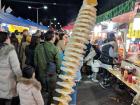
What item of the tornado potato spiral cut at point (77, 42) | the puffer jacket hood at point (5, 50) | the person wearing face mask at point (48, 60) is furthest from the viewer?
the person wearing face mask at point (48, 60)

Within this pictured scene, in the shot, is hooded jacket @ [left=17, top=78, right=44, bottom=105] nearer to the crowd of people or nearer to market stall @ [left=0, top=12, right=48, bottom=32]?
the crowd of people

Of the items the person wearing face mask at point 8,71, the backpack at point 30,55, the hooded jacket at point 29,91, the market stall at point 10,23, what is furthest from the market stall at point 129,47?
the market stall at point 10,23

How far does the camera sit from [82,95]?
9.80 meters

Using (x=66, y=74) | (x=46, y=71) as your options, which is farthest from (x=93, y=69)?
(x=66, y=74)

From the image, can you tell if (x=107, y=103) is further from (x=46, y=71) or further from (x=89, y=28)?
(x=89, y=28)

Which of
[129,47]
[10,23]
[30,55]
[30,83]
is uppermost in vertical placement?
[10,23]

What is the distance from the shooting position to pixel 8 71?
4656mm

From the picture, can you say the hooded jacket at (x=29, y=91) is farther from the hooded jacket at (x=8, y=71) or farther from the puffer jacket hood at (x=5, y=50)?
the puffer jacket hood at (x=5, y=50)

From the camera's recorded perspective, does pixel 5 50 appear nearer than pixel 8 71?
Yes

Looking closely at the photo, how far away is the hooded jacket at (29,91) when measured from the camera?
178 inches

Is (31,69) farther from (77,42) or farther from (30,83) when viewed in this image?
(77,42)

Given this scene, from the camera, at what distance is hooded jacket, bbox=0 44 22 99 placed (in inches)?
178

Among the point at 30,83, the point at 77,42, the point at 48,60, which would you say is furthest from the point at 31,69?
the point at 77,42

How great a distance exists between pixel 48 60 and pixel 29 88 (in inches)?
70.9
